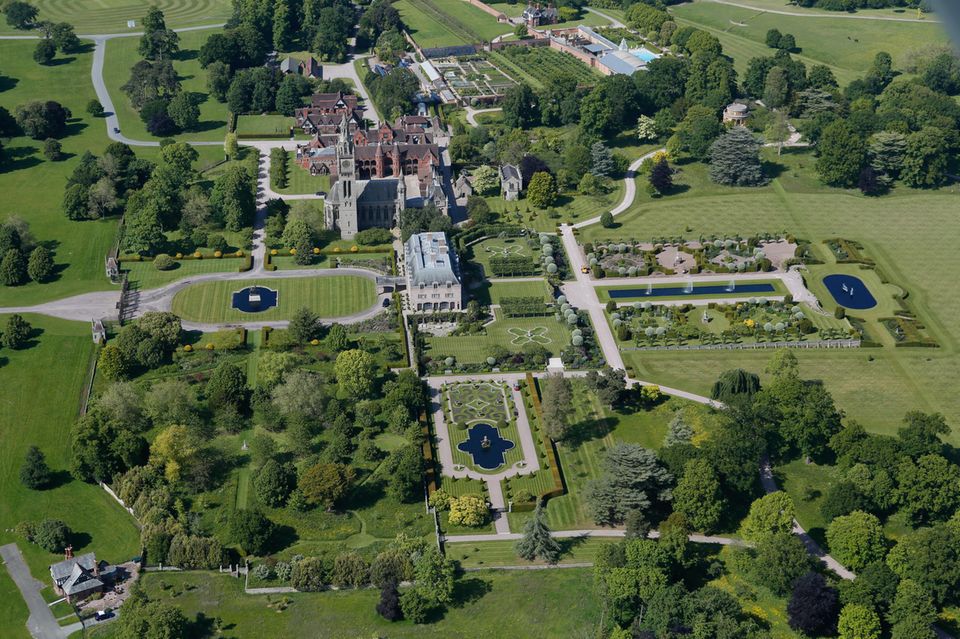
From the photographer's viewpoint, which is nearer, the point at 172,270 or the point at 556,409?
the point at 556,409

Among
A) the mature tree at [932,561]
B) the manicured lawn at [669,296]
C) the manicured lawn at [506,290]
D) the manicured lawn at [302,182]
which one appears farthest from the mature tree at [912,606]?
the manicured lawn at [302,182]

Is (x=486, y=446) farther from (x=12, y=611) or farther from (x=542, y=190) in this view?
(x=542, y=190)

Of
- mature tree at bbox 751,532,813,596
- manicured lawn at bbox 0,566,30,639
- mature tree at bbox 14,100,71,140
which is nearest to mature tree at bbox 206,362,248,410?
manicured lawn at bbox 0,566,30,639

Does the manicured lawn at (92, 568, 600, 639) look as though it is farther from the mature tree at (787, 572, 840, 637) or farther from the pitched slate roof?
the pitched slate roof

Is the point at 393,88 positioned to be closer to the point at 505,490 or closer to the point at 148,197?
the point at 148,197

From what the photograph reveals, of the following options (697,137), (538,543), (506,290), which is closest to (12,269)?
(506,290)

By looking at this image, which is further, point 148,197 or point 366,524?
point 148,197

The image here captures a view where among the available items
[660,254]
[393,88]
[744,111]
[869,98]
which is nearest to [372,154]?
[393,88]

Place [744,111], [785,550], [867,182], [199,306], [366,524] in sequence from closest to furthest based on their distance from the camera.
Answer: [785,550] < [366,524] < [199,306] < [867,182] < [744,111]
